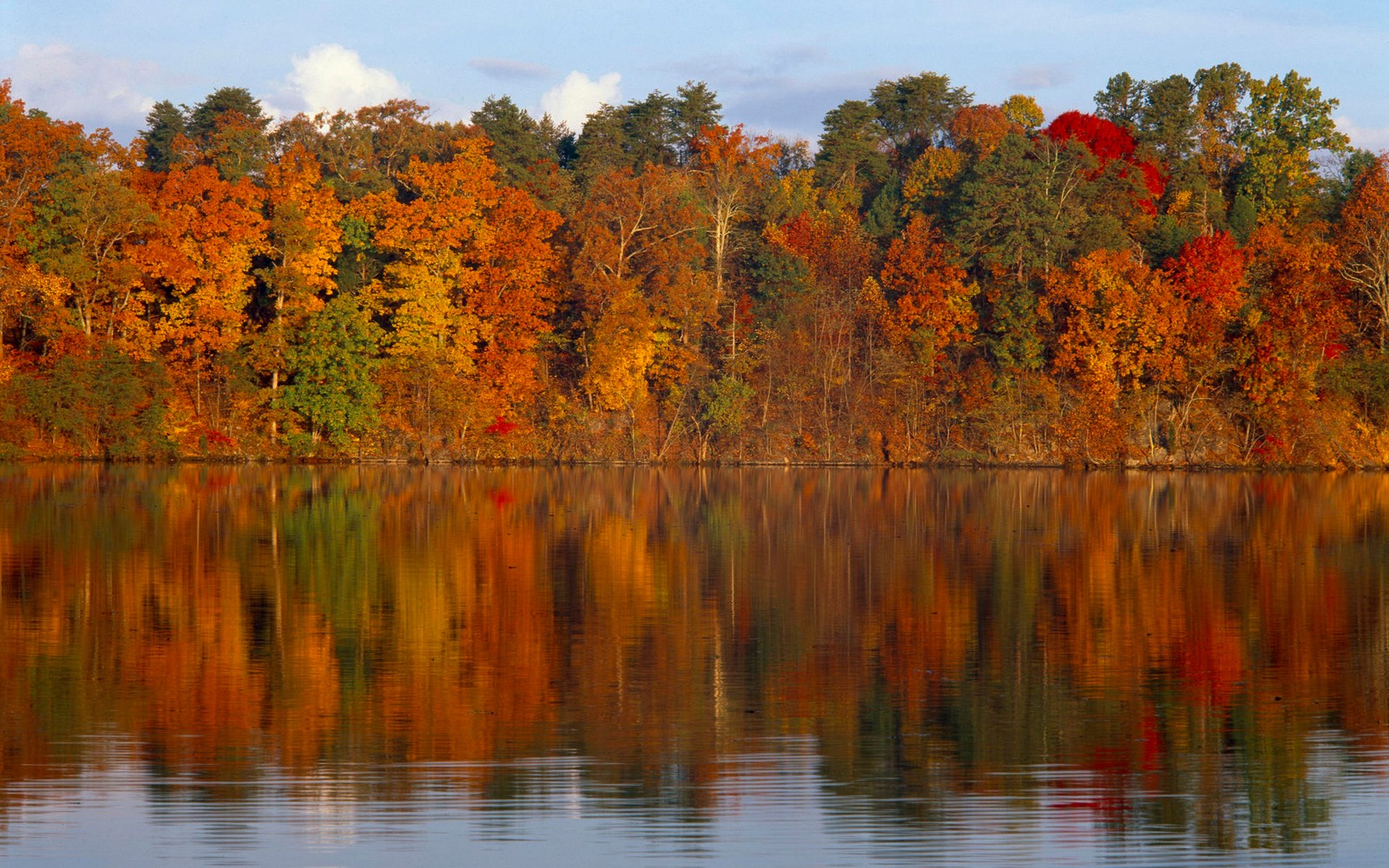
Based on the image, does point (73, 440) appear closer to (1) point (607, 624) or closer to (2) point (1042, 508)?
(2) point (1042, 508)

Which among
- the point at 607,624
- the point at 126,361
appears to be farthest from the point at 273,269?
the point at 607,624

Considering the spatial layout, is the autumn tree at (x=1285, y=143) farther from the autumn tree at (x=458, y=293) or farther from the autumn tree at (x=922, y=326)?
the autumn tree at (x=458, y=293)

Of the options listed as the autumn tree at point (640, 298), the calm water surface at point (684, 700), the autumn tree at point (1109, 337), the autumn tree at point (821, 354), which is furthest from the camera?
the autumn tree at point (821, 354)

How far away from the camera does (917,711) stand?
A: 1042 centimetres

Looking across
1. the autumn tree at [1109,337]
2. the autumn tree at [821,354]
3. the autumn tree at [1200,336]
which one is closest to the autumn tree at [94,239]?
the autumn tree at [821,354]

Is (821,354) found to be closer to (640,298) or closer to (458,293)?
(640,298)

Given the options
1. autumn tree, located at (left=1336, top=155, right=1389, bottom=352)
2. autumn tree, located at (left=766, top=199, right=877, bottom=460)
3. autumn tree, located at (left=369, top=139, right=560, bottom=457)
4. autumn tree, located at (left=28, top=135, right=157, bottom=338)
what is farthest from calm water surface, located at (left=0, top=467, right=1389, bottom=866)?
autumn tree, located at (left=766, top=199, right=877, bottom=460)

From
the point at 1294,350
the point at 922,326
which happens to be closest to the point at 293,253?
the point at 922,326

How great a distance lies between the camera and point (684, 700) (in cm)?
1082

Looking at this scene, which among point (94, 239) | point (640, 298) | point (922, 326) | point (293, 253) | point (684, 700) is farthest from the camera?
point (922, 326)

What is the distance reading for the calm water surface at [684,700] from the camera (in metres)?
7.61

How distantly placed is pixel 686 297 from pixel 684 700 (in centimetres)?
4419

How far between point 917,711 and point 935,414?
47.6 m

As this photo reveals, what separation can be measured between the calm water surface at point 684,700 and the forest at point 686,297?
2621 centimetres
